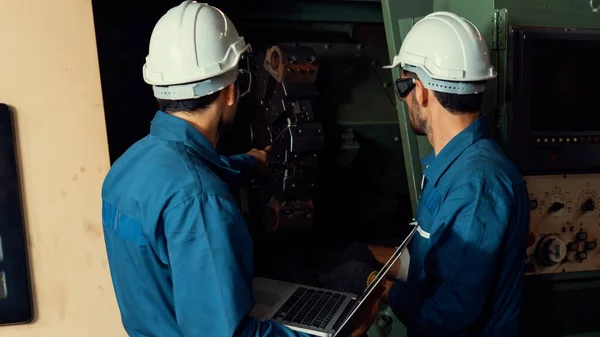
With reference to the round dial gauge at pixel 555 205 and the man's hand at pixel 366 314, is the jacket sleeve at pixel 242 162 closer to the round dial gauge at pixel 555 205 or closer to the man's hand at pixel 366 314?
the man's hand at pixel 366 314

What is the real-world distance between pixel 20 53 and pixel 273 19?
103cm

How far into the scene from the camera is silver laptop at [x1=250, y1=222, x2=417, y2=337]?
3.92 ft

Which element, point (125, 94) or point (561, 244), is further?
point (125, 94)

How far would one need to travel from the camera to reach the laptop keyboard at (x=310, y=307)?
48.6 inches

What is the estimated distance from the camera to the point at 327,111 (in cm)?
216

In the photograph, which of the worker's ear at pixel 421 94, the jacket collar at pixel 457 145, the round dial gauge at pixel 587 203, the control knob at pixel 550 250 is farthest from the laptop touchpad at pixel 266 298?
the round dial gauge at pixel 587 203

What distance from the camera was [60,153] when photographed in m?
1.49

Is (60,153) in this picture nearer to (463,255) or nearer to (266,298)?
(266,298)

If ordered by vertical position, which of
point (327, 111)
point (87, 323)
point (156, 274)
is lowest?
point (87, 323)

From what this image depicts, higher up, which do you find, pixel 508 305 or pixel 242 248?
pixel 242 248

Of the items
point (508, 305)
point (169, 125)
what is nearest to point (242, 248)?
point (169, 125)

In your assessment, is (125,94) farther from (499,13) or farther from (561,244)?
(561,244)

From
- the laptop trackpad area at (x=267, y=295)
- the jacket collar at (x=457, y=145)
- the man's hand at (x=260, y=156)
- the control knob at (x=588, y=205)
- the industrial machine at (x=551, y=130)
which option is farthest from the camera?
the man's hand at (x=260, y=156)

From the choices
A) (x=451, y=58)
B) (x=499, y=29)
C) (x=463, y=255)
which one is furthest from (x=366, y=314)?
(x=499, y=29)
